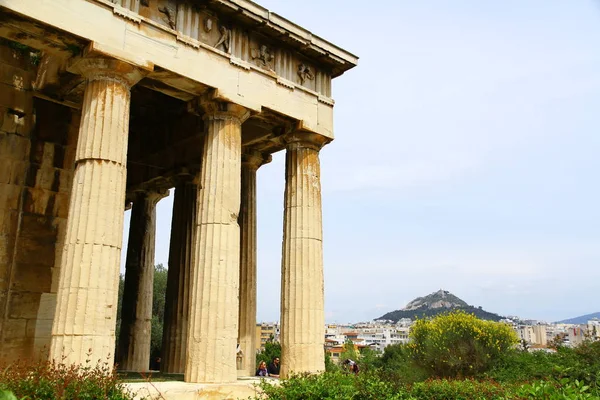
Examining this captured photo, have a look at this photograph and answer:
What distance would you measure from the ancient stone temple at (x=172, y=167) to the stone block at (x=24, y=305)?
0.09 ft

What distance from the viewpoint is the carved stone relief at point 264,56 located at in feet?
52.1

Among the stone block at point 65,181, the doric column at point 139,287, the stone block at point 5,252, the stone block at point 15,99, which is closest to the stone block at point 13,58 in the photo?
the stone block at point 15,99

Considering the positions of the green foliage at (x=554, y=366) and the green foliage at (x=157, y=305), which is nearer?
the green foliage at (x=554, y=366)

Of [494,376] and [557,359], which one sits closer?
[557,359]

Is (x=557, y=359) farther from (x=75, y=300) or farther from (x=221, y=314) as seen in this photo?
(x=75, y=300)

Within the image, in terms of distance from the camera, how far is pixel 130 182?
69.4ft

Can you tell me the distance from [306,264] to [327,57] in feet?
21.2

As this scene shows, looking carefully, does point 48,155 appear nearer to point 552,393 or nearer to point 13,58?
point 13,58

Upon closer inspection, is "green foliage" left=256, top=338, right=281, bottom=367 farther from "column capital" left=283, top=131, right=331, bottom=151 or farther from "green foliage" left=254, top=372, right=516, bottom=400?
"green foliage" left=254, top=372, right=516, bottom=400

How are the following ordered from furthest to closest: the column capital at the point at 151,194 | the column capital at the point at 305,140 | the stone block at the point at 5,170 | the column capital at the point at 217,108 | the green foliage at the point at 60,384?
the column capital at the point at 151,194 < the column capital at the point at 305,140 < the column capital at the point at 217,108 < the stone block at the point at 5,170 < the green foliage at the point at 60,384

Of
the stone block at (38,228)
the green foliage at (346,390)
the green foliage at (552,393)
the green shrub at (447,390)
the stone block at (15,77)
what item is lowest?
the green shrub at (447,390)

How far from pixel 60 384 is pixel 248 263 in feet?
33.3

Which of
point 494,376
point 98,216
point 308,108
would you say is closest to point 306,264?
point 308,108

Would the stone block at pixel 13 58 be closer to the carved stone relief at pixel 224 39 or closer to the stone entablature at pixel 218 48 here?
the stone entablature at pixel 218 48
